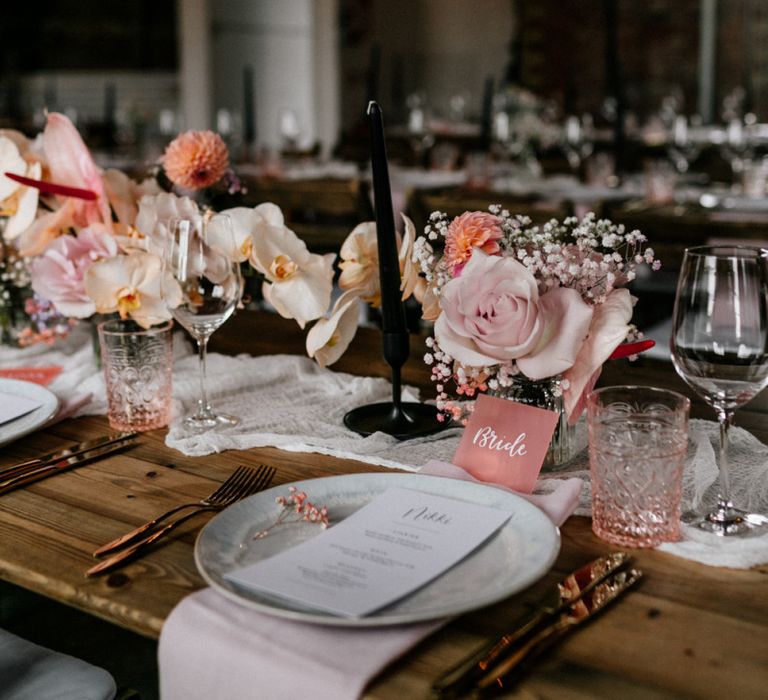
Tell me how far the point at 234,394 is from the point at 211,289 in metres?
0.22

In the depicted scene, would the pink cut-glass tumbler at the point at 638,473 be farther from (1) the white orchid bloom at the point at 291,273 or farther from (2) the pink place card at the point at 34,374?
(2) the pink place card at the point at 34,374

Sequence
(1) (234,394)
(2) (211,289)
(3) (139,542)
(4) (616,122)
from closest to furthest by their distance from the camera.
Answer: (3) (139,542)
(2) (211,289)
(1) (234,394)
(4) (616,122)

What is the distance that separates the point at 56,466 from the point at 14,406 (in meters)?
0.20

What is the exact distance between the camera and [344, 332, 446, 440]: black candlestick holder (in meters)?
1.20

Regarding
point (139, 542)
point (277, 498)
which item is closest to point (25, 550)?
point (139, 542)

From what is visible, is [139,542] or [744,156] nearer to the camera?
[139,542]

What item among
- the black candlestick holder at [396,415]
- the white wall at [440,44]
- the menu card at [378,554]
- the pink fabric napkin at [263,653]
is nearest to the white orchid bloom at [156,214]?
the black candlestick holder at [396,415]

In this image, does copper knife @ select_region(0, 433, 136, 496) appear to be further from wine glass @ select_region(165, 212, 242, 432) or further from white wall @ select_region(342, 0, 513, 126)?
white wall @ select_region(342, 0, 513, 126)

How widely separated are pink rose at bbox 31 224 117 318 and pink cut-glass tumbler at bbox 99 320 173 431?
16 centimetres

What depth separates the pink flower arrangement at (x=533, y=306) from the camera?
3.14 feet

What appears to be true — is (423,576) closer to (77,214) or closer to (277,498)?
(277,498)

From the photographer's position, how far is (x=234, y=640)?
74cm

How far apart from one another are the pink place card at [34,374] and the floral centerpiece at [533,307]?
68cm

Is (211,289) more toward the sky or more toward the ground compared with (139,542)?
more toward the sky
